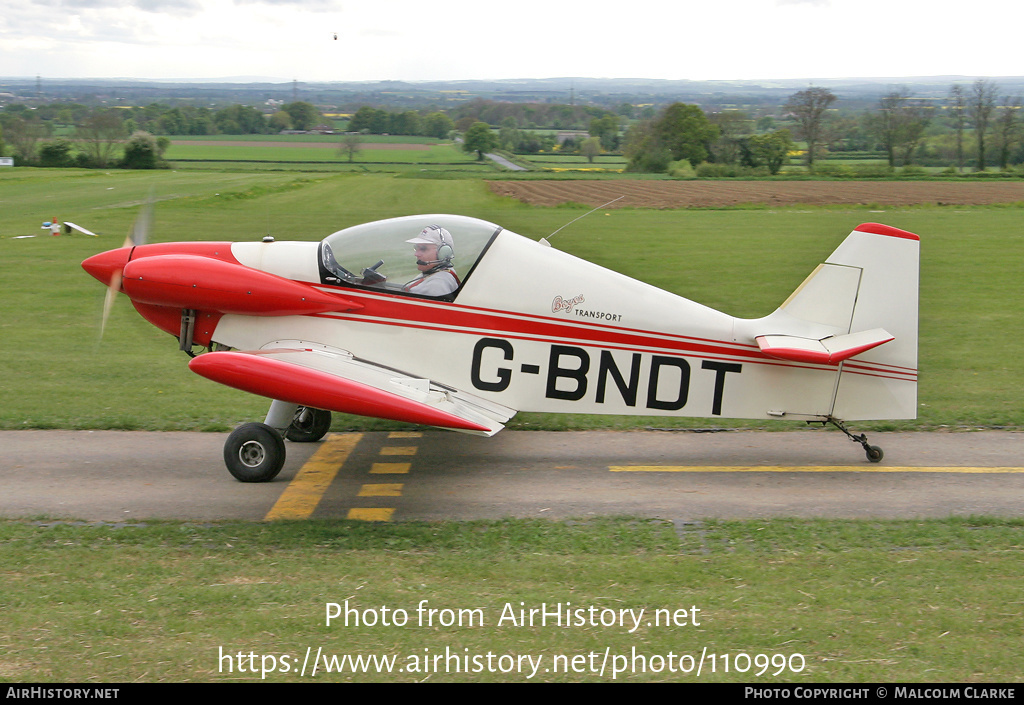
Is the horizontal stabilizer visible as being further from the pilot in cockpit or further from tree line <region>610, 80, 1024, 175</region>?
tree line <region>610, 80, 1024, 175</region>

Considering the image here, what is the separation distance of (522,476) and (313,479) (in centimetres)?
200

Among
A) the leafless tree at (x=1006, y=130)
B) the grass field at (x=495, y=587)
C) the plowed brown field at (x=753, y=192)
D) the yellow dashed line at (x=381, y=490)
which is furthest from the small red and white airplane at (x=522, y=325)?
the leafless tree at (x=1006, y=130)

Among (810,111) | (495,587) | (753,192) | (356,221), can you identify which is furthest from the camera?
(810,111)

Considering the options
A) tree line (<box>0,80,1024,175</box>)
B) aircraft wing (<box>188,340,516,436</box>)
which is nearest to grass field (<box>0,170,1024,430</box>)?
aircraft wing (<box>188,340,516,436</box>)

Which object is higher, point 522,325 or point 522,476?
point 522,325

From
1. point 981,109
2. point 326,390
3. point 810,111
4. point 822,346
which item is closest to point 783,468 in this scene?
point 822,346

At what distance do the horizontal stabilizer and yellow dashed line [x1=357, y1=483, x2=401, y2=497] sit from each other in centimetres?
368

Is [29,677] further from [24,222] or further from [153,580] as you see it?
[24,222]

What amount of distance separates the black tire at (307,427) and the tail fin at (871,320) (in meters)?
4.67

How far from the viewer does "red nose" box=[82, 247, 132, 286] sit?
27.2 ft

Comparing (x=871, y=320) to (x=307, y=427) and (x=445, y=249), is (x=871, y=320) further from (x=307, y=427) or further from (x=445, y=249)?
(x=307, y=427)

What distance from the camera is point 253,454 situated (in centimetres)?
800

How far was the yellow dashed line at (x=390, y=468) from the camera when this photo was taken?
8445 mm

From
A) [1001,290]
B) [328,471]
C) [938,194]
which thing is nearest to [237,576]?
[328,471]
